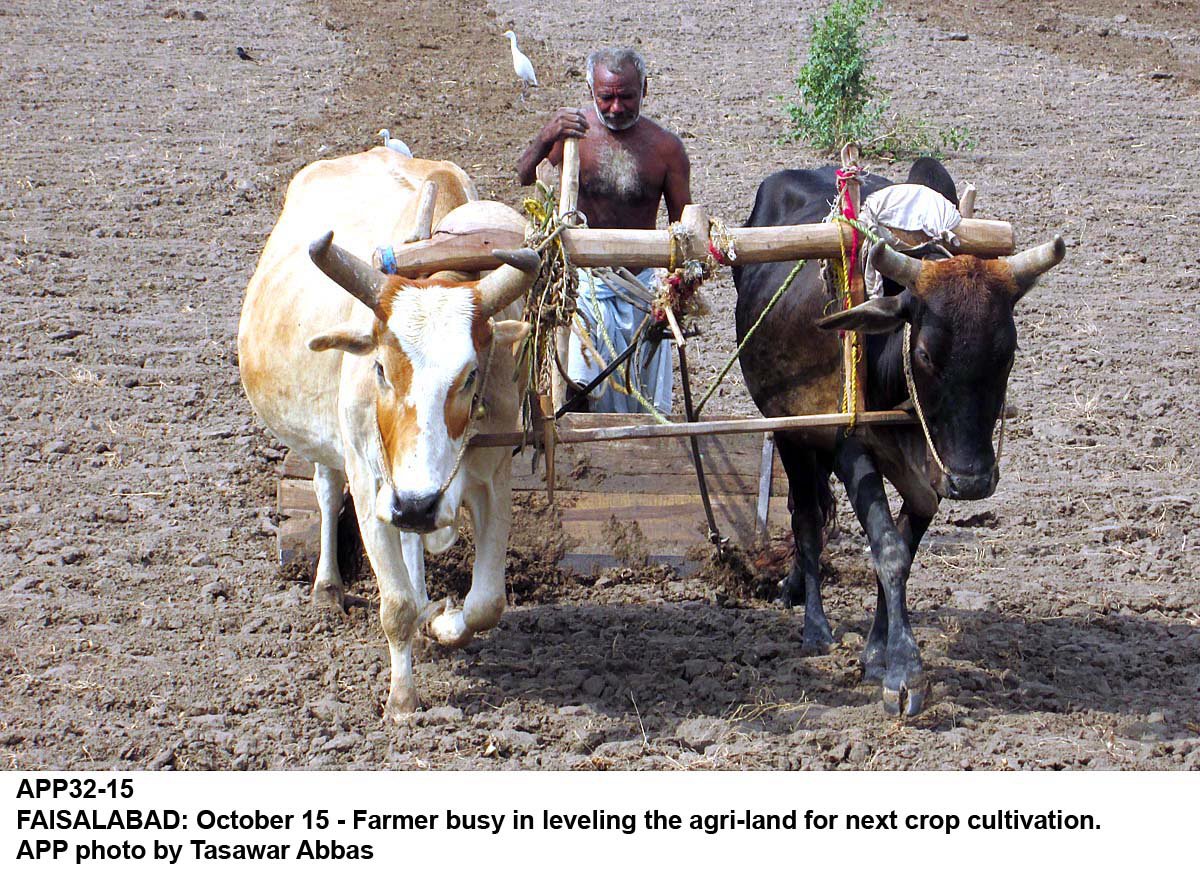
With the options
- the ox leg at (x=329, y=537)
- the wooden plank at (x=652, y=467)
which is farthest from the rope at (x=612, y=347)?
the ox leg at (x=329, y=537)

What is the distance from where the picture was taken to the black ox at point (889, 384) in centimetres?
451

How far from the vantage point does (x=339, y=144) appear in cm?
1188

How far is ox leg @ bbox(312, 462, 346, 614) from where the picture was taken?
567 cm

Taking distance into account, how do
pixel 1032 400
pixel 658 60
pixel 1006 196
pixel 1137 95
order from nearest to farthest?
pixel 1032 400
pixel 1006 196
pixel 1137 95
pixel 658 60

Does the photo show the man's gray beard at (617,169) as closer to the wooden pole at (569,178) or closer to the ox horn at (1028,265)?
the wooden pole at (569,178)

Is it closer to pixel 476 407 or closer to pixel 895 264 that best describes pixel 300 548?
pixel 476 407

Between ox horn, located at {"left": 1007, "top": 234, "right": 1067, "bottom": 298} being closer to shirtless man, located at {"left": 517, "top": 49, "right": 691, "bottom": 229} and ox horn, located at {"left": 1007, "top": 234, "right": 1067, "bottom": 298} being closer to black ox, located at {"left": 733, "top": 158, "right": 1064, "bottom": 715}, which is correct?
black ox, located at {"left": 733, "top": 158, "right": 1064, "bottom": 715}

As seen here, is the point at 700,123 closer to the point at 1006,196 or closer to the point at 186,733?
the point at 1006,196

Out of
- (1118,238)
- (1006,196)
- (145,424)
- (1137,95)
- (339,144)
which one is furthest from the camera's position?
(1137,95)

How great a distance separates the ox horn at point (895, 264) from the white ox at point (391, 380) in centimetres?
107

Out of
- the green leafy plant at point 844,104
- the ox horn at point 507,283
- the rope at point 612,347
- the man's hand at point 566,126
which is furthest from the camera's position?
the green leafy plant at point 844,104

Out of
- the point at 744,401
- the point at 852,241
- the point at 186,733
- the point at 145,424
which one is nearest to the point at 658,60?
the point at 744,401

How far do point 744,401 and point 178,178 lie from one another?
5612 mm

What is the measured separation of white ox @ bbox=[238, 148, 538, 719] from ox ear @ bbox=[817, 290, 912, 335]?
1.01m
